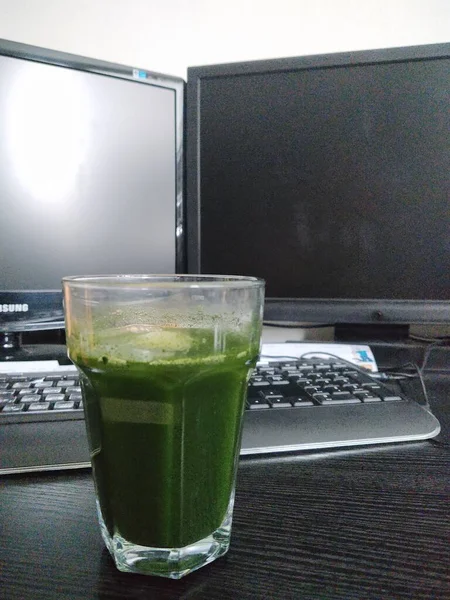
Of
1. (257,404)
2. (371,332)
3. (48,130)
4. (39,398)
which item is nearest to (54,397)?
(39,398)

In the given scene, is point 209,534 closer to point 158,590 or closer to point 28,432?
point 158,590

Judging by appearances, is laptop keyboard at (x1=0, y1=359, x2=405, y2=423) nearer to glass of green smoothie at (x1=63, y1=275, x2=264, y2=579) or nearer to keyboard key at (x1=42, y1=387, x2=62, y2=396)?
keyboard key at (x1=42, y1=387, x2=62, y2=396)

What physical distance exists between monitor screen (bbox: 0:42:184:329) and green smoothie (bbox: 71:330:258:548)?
44cm

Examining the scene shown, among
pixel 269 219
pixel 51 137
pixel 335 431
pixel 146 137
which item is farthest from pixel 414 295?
pixel 51 137

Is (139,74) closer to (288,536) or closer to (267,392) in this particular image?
(267,392)

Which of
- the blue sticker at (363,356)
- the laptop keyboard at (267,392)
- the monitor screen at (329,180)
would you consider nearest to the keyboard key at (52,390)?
the laptop keyboard at (267,392)

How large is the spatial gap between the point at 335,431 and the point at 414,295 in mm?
353

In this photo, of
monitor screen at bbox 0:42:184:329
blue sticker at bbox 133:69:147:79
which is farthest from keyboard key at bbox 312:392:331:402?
blue sticker at bbox 133:69:147:79

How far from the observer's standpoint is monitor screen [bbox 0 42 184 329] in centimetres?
63

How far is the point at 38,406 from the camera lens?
412mm

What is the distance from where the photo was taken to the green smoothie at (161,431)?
0.24 m

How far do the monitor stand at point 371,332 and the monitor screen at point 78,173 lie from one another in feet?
1.08

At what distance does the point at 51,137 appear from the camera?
2.12 ft

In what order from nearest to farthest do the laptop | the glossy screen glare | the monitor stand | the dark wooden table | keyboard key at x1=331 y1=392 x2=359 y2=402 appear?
1. the dark wooden table
2. the laptop
3. keyboard key at x1=331 y1=392 x2=359 y2=402
4. the glossy screen glare
5. the monitor stand
